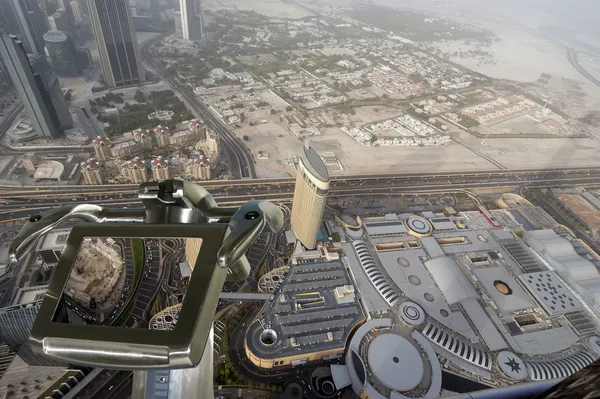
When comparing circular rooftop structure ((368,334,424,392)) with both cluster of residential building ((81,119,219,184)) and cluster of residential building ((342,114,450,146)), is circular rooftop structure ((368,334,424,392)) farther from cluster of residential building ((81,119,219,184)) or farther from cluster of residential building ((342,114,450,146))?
cluster of residential building ((342,114,450,146))

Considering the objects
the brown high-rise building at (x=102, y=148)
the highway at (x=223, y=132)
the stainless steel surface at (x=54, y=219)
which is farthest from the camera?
the highway at (x=223, y=132)

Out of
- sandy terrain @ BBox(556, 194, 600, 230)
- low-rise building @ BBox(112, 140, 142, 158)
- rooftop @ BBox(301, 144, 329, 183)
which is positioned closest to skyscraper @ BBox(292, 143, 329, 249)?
rooftop @ BBox(301, 144, 329, 183)

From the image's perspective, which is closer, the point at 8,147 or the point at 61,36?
the point at 8,147

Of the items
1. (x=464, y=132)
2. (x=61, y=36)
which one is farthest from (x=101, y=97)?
(x=464, y=132)

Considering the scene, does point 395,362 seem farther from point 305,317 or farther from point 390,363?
point 305,317

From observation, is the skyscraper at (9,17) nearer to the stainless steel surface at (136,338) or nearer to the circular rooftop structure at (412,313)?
the circular rooftop structure at (412,313)


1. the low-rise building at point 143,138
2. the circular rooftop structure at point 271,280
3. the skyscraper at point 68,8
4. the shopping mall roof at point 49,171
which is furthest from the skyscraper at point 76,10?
the circular rooftop structure at point 271,280

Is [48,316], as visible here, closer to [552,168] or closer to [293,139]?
[293,139]

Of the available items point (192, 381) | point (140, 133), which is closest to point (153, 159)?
point (140, 133)
